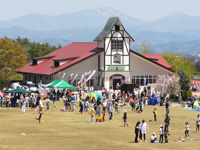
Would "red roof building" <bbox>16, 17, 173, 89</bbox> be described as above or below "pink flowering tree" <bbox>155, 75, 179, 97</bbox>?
above

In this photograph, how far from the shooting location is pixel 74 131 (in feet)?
108

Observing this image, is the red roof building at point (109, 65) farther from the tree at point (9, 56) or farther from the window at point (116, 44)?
the tree at point (9, 56)

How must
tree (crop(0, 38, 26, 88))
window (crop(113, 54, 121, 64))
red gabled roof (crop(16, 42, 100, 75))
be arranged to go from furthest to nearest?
1. tree (crop(0, 38, 26, 88))
2. window (crop(113, 54, 121, 64))
3. red gabled roof (crop(16, 42, 100, 75))

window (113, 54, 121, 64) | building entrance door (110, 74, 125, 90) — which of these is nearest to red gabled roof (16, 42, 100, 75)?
window (113, 54, 121, 64)

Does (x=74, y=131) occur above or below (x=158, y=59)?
below

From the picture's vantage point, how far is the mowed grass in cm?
2769

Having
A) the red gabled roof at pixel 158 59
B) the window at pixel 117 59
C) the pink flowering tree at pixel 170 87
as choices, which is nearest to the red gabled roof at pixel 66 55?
the window at pixel 117 59

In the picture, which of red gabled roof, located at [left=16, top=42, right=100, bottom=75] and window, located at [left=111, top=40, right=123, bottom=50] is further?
red gabled roof, located at [left=16, top=42, right=100, bottom=75]

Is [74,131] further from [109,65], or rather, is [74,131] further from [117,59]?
[117,59]

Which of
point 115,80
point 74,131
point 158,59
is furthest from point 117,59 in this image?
point 74,131

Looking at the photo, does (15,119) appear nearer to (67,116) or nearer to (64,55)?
(67,116)

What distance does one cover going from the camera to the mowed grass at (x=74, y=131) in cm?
2769

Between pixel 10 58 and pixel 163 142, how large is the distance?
195 feet

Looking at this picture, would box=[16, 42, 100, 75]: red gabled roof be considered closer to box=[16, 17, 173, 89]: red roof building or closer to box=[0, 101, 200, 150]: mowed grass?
box=[16, 17, 173, 89]: red roof building
